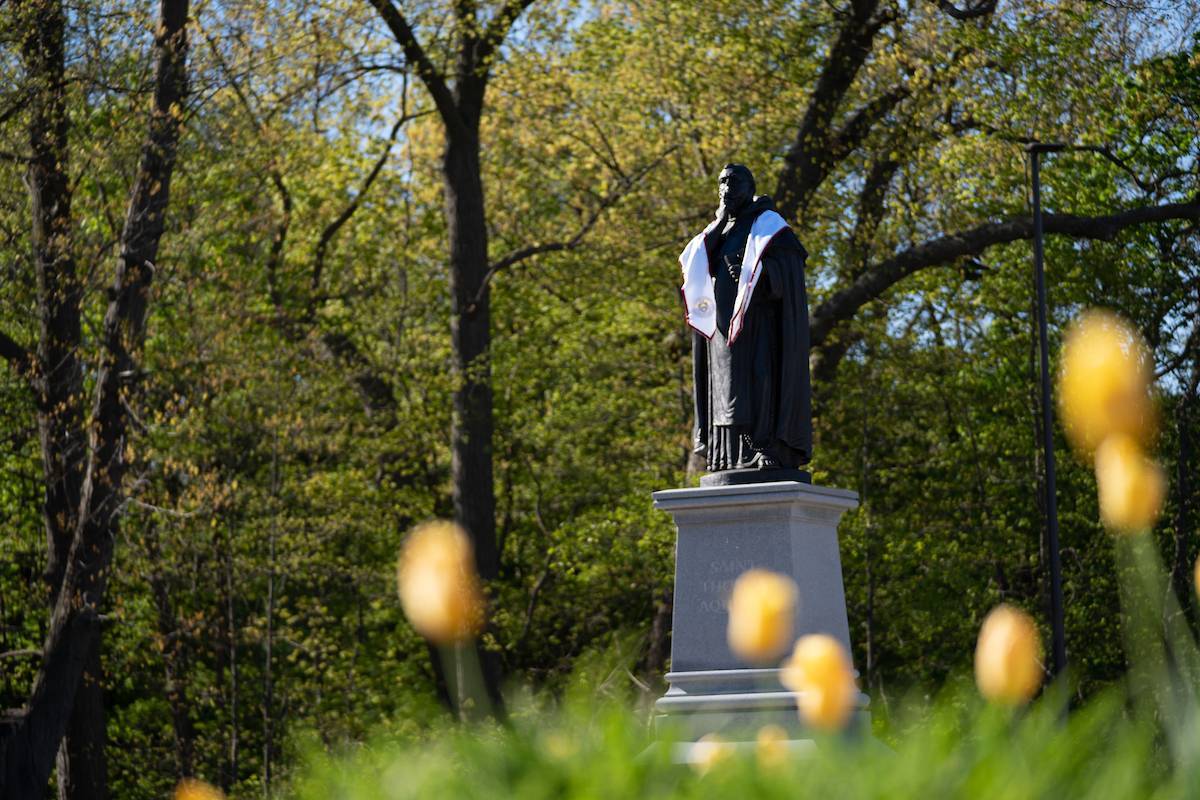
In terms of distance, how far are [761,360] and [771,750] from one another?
7623mm

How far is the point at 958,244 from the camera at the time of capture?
65.2 ft

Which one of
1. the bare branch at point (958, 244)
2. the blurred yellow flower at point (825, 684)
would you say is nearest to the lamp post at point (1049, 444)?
the bare branch at point (958, 244)

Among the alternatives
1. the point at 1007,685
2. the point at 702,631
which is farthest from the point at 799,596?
the point at 1007,685

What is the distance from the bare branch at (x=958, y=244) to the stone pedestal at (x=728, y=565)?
10.2m

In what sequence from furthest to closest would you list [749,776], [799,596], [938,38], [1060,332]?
[1060,332]
[938,38]
[799,596]
[749,776]

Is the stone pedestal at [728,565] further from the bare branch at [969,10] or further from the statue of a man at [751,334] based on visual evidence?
the bare branch at [969,10]

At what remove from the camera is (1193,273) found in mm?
23547

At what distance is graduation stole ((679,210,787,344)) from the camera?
10155 mm

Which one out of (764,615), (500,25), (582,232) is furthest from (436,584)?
(500,25)

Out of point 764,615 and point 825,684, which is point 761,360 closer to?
point 764,615

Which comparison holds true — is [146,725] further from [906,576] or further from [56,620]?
[906,576]

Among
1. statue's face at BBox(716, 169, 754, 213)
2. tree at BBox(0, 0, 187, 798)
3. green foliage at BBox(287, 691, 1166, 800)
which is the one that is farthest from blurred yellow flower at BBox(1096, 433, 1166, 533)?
tree at BBox(0, 0, 187, 798)

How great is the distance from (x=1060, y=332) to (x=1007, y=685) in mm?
23087

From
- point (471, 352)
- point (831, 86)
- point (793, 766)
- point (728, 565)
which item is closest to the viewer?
point (793, 766)
